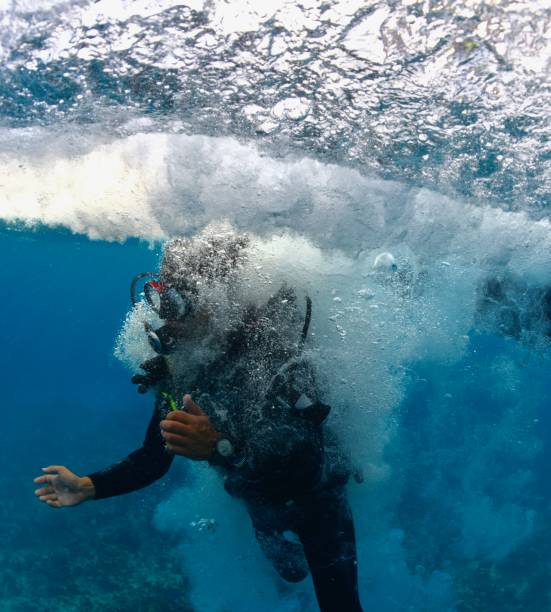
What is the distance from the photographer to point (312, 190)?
7.61m

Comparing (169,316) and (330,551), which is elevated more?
(169,316)

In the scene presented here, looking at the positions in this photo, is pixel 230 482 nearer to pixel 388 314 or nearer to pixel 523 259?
pixel 388 314

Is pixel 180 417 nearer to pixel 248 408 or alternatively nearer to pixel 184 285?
pixel 248 408

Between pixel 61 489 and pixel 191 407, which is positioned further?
pixel 61 489

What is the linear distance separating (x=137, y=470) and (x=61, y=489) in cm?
86

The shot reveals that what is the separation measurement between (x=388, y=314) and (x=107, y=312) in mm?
71568

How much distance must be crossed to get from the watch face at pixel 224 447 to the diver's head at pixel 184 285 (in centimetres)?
124

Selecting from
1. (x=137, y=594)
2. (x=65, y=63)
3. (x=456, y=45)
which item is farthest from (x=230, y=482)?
(x=137, y=594)

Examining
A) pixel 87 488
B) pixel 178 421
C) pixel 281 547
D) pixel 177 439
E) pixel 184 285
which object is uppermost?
pixel 184 285

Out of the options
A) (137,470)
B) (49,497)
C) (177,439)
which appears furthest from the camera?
(137,470)

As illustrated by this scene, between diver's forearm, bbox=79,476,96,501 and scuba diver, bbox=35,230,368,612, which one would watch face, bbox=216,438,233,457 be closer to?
scuba diver, bbox=35,230,368,612

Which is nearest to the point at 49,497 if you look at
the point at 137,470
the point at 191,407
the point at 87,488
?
the point at 87,488

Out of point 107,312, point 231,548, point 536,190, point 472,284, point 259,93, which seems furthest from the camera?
point 107,312

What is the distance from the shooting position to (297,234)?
777 cm
